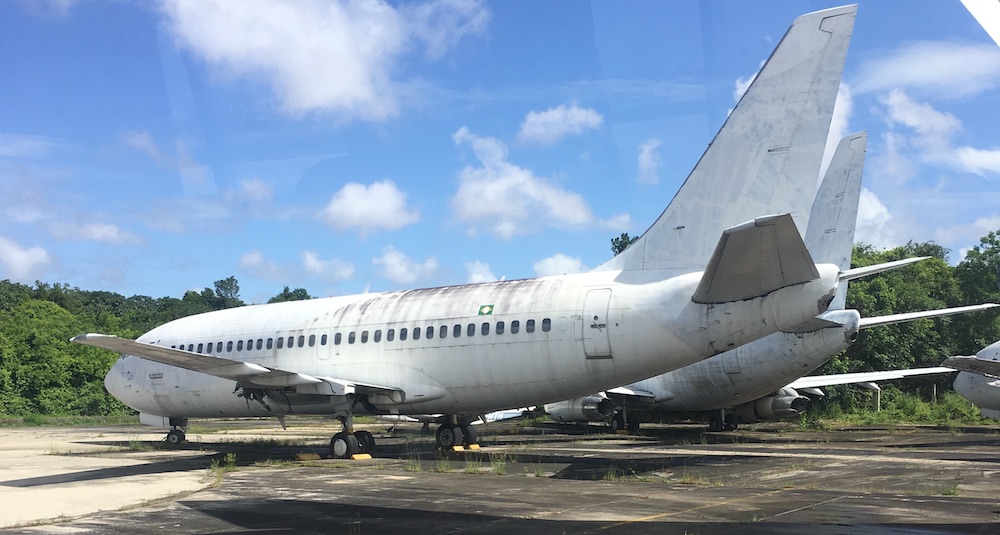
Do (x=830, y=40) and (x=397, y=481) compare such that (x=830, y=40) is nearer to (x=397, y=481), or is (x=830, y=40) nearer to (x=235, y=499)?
(x=397, y=481)

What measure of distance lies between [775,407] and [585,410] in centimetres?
612

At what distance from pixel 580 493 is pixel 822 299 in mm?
4871

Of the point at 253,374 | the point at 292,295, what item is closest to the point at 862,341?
the point at 253,374

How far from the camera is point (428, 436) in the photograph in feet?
93.8

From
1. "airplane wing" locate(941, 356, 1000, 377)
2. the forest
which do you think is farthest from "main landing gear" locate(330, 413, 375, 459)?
the forest

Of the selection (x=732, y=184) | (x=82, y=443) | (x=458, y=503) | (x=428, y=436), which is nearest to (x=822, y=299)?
(x=732, y=184)

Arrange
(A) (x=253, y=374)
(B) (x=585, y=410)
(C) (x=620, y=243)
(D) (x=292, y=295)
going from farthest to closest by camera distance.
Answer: (D) (x=292, y=295)
(C) (x=620, y=243)
(B) (x=585, y=410)
(A) (x=253, y=374)

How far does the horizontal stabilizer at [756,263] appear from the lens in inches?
462

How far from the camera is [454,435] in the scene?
2070cm

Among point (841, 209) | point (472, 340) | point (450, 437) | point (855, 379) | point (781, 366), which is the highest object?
point (841, 209)

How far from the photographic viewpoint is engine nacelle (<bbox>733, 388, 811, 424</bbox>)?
27.3 m

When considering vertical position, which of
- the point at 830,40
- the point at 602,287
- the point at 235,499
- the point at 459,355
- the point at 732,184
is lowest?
the point at 235,499

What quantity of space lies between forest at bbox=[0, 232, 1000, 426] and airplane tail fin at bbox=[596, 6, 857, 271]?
2477 centimetres

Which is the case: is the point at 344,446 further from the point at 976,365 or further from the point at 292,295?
the point at 292,295
